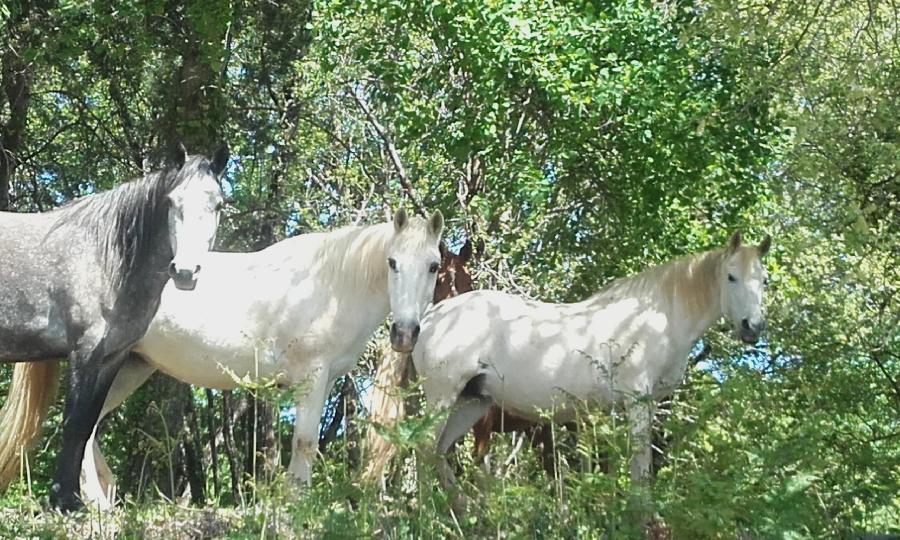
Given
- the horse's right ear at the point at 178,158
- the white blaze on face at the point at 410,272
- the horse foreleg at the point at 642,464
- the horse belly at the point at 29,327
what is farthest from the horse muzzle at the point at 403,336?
the horse belly at the point at 29,327

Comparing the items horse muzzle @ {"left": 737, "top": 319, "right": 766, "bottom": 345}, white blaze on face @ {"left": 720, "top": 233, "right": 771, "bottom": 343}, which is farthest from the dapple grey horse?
horse muzzle @ {"left": 737, "top": 319, "right": 766, "bottom": 345}

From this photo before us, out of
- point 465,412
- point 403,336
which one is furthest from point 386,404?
point 403,336

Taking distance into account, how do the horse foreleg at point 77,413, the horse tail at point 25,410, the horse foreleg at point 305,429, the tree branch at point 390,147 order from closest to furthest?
the horse foreleg at point 77,413 < the horse foreleg at point 305,429 < the horse tail at point 25,410 < the tree branch at point 390,147

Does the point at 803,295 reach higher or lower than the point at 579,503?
higher

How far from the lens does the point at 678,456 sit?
502 cm

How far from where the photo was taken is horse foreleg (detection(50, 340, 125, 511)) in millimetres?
6271

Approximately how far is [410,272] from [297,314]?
0.85 metres

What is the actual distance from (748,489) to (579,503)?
27.2 inches

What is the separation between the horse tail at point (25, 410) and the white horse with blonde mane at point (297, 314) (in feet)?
1.20

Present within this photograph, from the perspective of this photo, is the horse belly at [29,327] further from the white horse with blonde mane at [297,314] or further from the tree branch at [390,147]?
the tree branch at [390,147]

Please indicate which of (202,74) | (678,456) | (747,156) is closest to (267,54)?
(202,74)

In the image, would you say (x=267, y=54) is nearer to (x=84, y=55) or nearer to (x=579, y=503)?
(x=84, y=55)

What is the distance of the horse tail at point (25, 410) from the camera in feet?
23.0

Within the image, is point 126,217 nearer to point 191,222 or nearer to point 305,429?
point 191,222
